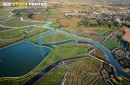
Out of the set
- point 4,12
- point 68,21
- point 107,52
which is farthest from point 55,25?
point 4,12

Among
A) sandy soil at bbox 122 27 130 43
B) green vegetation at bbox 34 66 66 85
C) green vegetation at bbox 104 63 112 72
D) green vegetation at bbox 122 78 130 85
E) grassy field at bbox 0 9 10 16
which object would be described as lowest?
green vegetation at bbox 122 78 130 85

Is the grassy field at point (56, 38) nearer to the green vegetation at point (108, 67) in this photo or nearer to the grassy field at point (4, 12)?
the green vegetation at point (108, 67)

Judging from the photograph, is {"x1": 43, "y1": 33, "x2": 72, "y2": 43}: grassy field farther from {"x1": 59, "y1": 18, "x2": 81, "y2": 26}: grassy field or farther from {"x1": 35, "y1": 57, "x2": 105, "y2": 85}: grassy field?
{"x1": 35, "y1": 57, "x2": 105, "y2": 85}: grassy field

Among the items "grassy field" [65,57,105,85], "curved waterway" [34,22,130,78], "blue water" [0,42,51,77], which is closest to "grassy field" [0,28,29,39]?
"blue water" [0,42,51,77]

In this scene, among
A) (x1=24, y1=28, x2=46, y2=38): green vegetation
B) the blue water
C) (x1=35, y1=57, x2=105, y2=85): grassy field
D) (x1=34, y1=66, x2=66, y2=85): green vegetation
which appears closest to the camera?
(x1=34, y1=66, x2=66, y2=85): green vegetation

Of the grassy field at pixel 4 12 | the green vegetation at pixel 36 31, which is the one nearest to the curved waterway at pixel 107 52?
the green vegetation at pixel 36 31

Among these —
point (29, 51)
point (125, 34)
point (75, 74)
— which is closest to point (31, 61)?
point (29, 51)

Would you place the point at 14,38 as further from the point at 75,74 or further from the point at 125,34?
the point at 125,34
